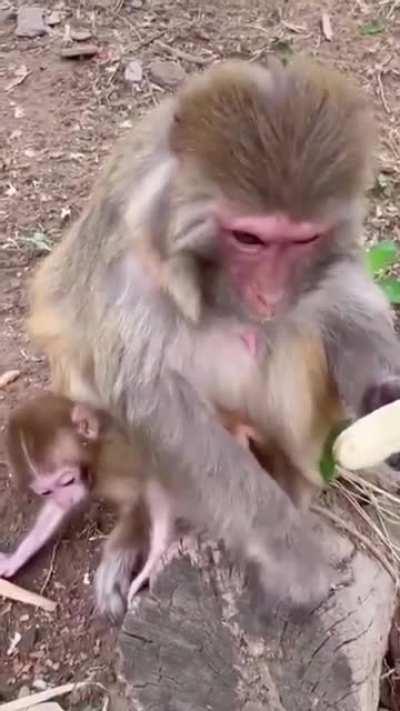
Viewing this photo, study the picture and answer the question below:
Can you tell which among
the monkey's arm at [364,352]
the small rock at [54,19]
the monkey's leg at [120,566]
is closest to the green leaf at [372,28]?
the small rock at [54,19]

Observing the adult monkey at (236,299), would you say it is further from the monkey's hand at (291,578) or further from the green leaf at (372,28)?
the green leaf at (372,28)

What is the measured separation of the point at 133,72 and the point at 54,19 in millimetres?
570

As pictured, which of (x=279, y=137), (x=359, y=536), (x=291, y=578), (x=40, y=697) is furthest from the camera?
(x=40, y=697)

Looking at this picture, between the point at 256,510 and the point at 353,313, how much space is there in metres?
0.64

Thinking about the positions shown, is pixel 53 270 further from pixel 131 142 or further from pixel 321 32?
pixel 321 32

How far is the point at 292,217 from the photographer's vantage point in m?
2.70

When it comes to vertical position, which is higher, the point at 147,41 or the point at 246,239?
the point at 246,239

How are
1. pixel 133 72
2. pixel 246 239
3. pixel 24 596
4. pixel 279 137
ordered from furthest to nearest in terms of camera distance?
1. pixel 133 72
2. pixel 24 596
3. pixel 246 239
4. pixel 279 137

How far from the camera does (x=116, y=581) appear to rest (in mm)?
3820

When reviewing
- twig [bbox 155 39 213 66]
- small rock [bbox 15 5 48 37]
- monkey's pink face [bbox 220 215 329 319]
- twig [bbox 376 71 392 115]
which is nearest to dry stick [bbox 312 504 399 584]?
monkey's pink face [bbox 220 215 329 319]

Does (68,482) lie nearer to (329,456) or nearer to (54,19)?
(329,456)

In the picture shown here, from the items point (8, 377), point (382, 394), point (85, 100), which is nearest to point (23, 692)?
point (8, 377)

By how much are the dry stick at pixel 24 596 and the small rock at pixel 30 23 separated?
2964 mm

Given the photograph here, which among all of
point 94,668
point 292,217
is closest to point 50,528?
point 94,668
